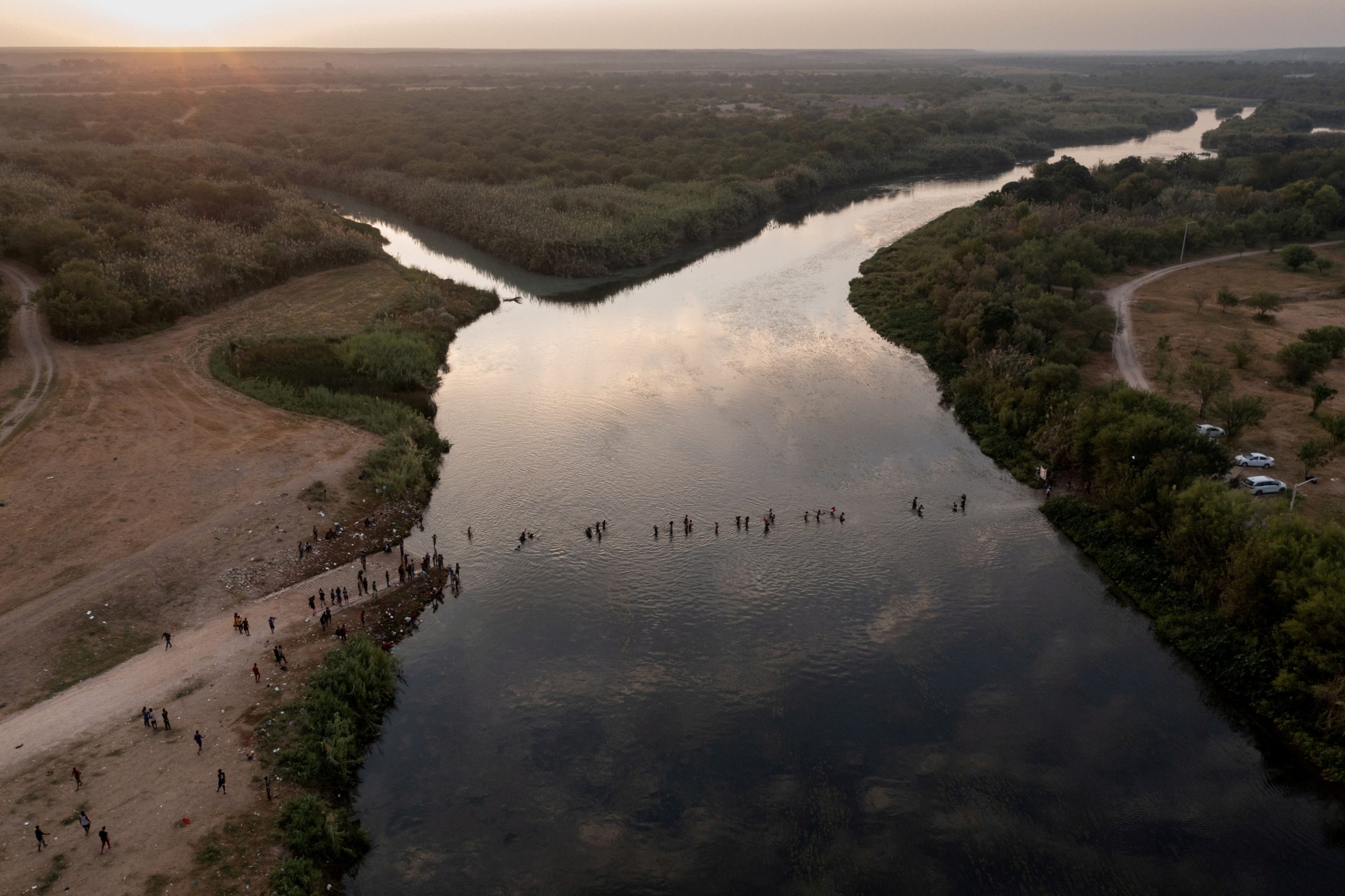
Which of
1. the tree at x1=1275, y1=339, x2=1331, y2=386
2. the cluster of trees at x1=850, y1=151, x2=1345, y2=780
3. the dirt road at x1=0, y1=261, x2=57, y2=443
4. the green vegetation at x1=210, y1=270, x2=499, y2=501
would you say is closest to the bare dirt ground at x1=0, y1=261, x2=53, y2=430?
the dirt road at x1=0, y1=261, x2=57, y2=443

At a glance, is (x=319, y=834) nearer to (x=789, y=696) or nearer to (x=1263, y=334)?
(x=789, y=696)

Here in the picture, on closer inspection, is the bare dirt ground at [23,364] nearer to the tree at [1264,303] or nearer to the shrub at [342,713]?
the shrub at [342,713]

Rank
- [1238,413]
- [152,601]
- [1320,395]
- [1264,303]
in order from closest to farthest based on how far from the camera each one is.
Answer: [152,601], [1238,413], [1320,395], [1264,303]

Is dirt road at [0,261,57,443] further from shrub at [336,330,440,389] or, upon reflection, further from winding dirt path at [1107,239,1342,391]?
winding dirt path at [1107,239,1342,391]

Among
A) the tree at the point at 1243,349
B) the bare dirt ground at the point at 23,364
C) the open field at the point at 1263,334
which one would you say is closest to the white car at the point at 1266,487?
the open field at the point at 1263,334

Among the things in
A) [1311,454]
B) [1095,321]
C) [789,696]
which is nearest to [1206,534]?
[1311,454]
